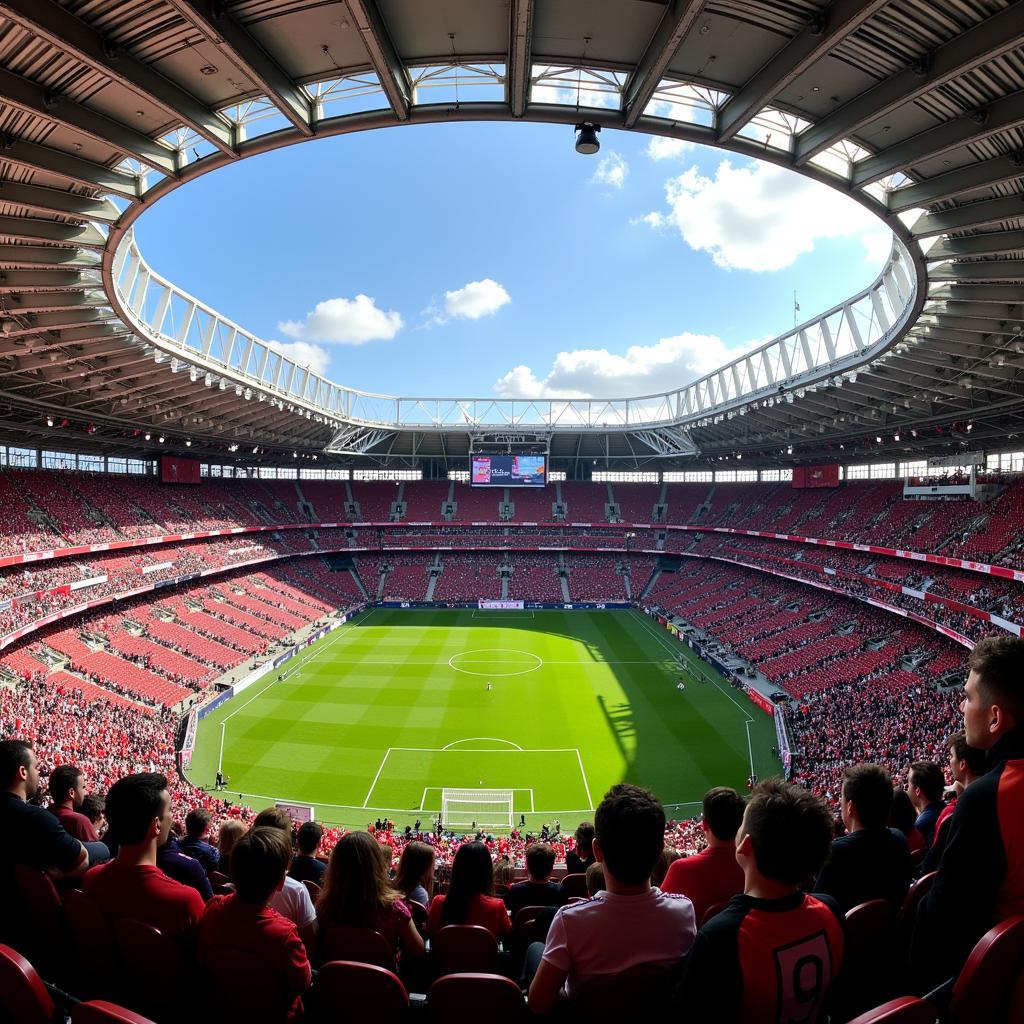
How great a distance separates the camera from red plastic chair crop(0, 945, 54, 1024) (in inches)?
123

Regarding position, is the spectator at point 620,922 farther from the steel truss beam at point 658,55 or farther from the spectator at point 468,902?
the steel truss beam at point 658,55

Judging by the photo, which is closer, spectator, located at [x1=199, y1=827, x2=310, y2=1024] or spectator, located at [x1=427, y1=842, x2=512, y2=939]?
spectator, located at [x1=199, y1=827, x2=310, y2=1024]

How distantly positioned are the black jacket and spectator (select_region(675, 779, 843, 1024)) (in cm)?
75

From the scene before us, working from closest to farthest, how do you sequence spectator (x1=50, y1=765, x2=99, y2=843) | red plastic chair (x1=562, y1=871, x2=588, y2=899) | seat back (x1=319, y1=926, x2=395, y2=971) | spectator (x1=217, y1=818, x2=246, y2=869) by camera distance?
seat back (x1=319, y1=926, x2=395, y2=971)
spectator (x1=50, y1=765, x2=99, y2=843)
red plastic chair (x1=562, y1=871, x2=588, y2=899)
spectator (x1=217, y1=818, x2=246, y2=869)

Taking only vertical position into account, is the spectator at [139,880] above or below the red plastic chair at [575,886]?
above

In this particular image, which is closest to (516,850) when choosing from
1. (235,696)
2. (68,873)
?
(68,873)

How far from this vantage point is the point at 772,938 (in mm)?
2654

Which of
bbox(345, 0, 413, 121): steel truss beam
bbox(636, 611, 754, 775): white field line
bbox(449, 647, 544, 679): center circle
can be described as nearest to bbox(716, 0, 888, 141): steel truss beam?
bbox(345, 0, 413, 121): steel truss beam

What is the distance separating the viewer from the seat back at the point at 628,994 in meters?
2.79

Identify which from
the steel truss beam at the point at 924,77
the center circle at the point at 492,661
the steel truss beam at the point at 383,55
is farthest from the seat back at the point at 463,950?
the center circle at the point at 492,661

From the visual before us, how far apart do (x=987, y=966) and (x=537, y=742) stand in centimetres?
2725

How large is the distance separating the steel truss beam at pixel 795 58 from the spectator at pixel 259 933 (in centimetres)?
998

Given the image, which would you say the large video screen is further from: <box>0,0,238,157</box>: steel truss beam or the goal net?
<box>0,0,238,157</box>: steel truss beam

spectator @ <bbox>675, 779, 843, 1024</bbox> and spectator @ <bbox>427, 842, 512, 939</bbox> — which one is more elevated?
spectator @ <bbox>675, 779, 843, 1024</bbox>
